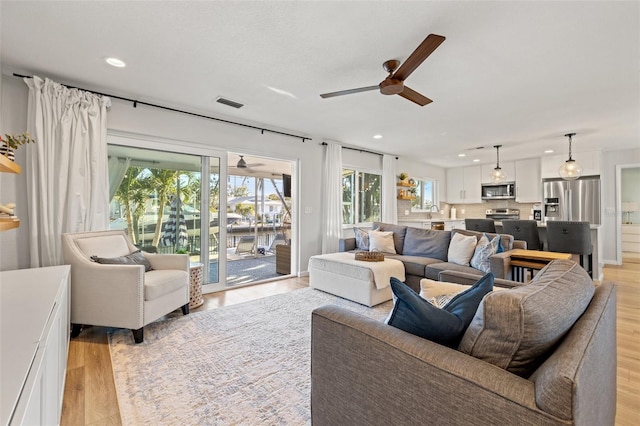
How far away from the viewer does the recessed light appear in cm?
255

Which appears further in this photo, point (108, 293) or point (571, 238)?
point (571, 238)

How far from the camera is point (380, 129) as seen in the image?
471 cm

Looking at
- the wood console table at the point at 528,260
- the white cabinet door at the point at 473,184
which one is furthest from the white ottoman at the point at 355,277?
the white cabinet door at the point at 473,184

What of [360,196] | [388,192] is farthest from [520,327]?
[388,192]

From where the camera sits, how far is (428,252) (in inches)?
162

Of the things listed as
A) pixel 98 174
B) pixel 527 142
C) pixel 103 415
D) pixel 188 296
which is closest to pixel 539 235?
pixel 527 142

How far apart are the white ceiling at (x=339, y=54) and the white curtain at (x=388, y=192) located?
2374mm

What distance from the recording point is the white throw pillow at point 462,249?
3.59 m

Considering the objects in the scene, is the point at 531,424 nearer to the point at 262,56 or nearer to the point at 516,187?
→ the point at 262,56

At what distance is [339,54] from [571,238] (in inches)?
169

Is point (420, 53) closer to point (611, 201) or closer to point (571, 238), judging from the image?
point (571, 238)

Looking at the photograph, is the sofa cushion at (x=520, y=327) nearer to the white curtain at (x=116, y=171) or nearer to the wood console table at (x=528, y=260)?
the wood console table at (x=528, y=260)

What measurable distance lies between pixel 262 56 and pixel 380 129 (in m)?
2.68

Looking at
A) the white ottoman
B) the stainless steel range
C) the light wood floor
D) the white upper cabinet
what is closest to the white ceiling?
the white ottoman
